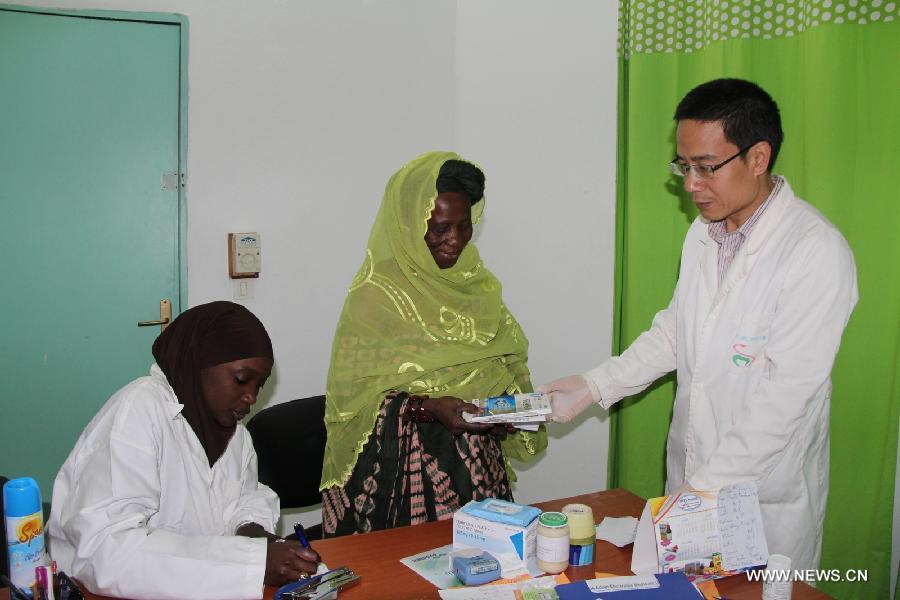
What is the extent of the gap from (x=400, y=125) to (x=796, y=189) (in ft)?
7.05

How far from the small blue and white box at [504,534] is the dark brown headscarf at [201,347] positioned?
69 cm

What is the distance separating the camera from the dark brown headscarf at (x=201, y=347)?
1.96 m

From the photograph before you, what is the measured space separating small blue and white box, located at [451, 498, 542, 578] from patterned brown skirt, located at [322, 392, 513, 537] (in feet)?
1.59

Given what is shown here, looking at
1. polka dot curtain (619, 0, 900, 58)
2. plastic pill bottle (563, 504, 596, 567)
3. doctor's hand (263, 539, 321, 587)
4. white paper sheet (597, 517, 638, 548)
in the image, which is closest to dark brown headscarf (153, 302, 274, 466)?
doctor's hand (263, 539, 321, 587)

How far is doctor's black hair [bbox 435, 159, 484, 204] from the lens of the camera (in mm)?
2646

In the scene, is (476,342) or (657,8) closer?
(476,342)

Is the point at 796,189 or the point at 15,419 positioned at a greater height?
the point at 796,189

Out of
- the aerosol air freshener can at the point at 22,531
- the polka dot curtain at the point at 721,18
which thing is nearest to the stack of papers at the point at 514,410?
the aerosol air freshener can at the point at 22,531

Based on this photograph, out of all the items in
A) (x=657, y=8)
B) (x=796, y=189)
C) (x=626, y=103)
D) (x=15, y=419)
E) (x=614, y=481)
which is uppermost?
(x=657, y=8)

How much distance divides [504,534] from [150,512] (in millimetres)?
866

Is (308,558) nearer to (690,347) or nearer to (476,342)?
(476,342)

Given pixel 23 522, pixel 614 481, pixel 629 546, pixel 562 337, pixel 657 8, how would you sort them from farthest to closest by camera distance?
pixel 562 337, pixel 614 481, pixel 657 8, pixel 629 546, pixel 23 522

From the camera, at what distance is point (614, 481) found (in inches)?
143

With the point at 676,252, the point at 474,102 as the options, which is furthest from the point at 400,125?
the point at 676,252
